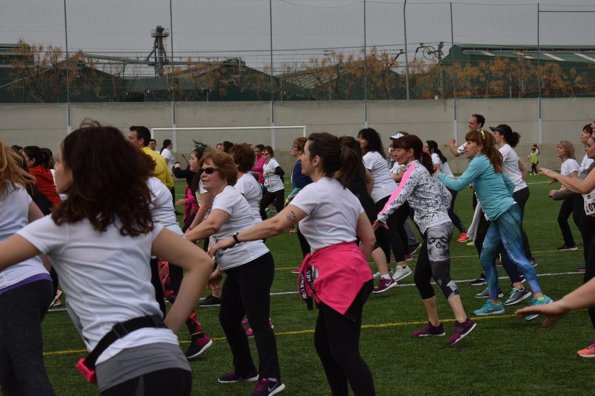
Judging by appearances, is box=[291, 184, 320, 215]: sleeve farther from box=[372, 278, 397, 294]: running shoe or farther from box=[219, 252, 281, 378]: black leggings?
box=[372, 278, 397, 294]: running shoe

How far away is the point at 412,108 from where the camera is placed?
44906mm

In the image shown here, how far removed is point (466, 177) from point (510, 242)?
85 centimetres

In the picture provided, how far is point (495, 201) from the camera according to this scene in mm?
9461

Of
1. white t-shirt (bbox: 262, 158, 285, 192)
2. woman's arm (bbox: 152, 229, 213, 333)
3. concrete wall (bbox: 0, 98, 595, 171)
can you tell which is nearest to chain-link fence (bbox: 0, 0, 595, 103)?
concrete wall (bbox: 0, 98, 595, 171)

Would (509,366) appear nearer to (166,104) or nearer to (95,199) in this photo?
(95,199)

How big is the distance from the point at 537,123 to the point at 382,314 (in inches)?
1523

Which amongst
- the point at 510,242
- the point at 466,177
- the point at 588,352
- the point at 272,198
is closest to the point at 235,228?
the point at 466,177

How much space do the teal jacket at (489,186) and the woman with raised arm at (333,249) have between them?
340 centimetres

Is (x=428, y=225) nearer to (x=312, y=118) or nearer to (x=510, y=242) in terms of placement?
(x=510, y=242)

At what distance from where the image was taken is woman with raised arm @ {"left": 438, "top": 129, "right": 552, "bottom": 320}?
369 inches

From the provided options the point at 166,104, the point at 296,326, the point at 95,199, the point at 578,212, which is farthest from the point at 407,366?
the point at 166,104

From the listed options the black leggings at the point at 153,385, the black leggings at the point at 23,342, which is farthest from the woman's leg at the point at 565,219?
the black leggings at the point at 153,385

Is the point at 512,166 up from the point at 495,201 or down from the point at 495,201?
up

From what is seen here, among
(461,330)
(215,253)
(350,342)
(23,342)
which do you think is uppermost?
(215,253)
